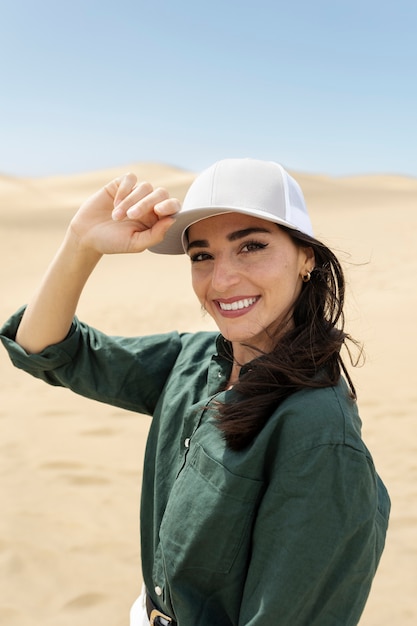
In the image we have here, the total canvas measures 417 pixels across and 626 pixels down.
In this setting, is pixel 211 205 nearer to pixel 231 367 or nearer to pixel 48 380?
pixel 231 367

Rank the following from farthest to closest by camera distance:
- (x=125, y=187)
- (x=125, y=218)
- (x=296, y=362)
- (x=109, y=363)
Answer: (x=109, y=363) → (x=125, y=218) → (x=125, y=187) → (x=296, y=362)

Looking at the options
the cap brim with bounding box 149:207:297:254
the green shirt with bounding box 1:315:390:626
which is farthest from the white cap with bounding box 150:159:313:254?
the green shirt with bounding box 1:315:390:626

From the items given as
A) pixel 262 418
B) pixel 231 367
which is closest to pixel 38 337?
pixel 231 367

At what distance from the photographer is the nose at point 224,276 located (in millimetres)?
1836

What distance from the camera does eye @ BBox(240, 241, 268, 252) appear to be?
1845mm

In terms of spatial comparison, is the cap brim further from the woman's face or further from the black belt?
the black belt

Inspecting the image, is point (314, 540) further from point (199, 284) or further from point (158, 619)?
point (199, 284)

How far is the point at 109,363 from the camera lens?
7.43 feet

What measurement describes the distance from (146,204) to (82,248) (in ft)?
1.31

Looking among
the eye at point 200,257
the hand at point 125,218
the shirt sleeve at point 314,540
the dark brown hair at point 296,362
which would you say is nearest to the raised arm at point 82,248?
the hand at point 125,218

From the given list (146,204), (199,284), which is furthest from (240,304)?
(146,204)

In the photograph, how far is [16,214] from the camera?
22.7 metres

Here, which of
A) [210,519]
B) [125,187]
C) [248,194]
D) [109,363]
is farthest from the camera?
[109,363]

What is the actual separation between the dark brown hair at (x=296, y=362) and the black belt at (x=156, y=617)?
0.60m
